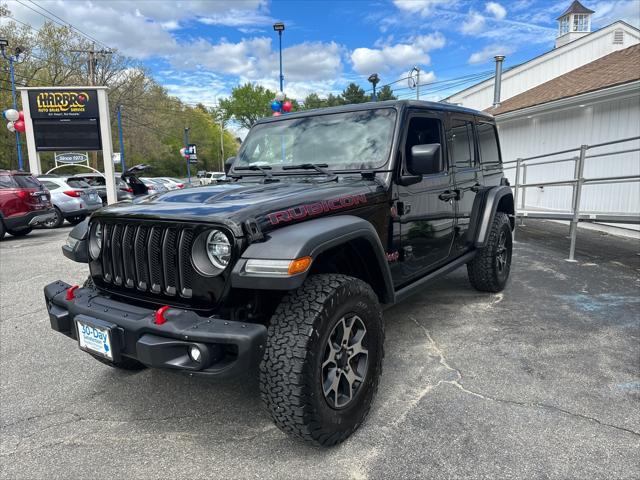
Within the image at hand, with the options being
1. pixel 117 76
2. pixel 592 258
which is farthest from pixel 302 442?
pixel 117 76

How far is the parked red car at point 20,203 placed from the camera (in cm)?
970

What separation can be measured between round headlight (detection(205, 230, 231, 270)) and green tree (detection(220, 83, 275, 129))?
77.8 metres

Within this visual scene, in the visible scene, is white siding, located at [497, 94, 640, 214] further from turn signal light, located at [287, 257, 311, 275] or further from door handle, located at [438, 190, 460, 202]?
turn signal light, located at [287, 257, 311, 275]

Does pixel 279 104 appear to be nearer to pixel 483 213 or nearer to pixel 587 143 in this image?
pixel 587 143

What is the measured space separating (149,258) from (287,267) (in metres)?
0.85

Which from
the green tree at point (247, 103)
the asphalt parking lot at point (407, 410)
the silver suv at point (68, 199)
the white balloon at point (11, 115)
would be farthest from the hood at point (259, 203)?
the green tree at point (247, 103)

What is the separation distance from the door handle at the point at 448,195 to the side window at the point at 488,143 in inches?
39.4

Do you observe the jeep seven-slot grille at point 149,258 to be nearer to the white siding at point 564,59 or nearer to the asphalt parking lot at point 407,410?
the asphalt parking lot at point 407,410

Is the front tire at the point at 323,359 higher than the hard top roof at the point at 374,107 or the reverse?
the reverse

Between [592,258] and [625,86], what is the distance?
3950mm

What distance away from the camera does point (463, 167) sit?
4.24m

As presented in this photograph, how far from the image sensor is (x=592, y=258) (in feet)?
22.0

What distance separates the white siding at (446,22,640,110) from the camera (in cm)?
1446

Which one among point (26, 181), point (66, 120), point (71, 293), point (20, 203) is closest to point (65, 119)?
point (66, 120)
